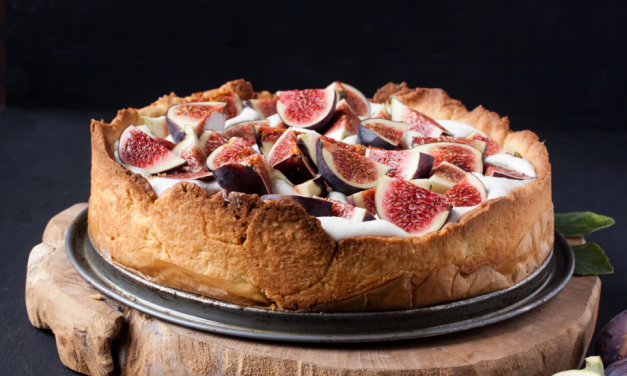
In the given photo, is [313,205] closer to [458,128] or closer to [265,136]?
[265,136]

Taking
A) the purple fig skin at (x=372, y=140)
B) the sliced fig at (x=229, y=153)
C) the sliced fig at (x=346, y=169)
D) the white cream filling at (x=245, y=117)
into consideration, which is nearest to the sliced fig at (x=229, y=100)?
the white cream filling at (x=245, y=117)

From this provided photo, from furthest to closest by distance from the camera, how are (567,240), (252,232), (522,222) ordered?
(567,240) → (522,222) → (252,232)

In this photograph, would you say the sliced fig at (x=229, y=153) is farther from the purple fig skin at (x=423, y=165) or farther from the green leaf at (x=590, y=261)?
the green leaf at (x=590, y=261)

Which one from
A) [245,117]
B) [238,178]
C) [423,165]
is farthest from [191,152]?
[423,165]

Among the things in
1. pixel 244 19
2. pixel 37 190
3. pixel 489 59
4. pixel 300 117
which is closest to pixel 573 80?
pixel 489 59

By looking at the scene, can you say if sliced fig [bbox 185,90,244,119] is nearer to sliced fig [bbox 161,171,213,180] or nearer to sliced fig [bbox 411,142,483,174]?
sliced fig [bbox 161,171,213,180]

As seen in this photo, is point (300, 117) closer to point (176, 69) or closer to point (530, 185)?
point (530, 185)
